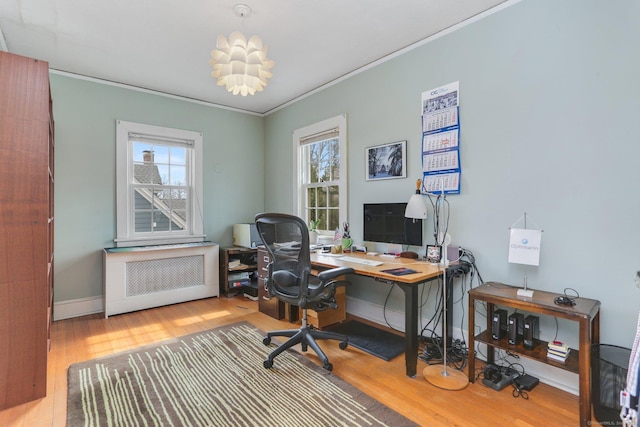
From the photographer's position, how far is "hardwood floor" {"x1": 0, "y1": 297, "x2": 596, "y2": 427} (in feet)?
5.80

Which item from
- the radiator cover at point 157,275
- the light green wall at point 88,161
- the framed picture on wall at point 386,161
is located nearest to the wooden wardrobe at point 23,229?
the radiator cover at point 157,275

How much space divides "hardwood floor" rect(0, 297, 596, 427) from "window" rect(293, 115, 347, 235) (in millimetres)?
1428

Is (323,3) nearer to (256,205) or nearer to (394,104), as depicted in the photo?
(394,104)

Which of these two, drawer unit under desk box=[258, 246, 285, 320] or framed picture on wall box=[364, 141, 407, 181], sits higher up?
framed picture on wall box=[364, 141, 407, 181]

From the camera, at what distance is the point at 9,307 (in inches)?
73.6

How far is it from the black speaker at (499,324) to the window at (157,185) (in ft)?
11.9

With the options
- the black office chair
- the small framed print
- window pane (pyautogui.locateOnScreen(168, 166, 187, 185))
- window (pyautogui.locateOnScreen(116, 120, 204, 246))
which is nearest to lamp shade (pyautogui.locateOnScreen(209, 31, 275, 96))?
the black office chair

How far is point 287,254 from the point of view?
2457 millimetres

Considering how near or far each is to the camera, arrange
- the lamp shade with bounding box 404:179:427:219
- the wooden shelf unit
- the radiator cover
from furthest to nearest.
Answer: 1. the wooden shelf unit
2. the radiator cover
3. the lamp shade with bounding box 404:179:427:219

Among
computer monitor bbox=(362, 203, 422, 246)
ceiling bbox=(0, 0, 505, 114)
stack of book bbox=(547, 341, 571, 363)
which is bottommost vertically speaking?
stack of book bbox=(547, 341, 571, 363)

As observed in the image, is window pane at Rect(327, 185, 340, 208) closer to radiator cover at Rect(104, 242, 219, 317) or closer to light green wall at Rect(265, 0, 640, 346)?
light green wall at Rect(265, 0, 640, 346)

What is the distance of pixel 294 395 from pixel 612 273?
2.07m

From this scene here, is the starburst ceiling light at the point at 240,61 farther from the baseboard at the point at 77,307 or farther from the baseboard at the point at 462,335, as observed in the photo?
the baseboard at the point at 77,307

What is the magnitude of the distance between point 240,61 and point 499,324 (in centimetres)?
248
